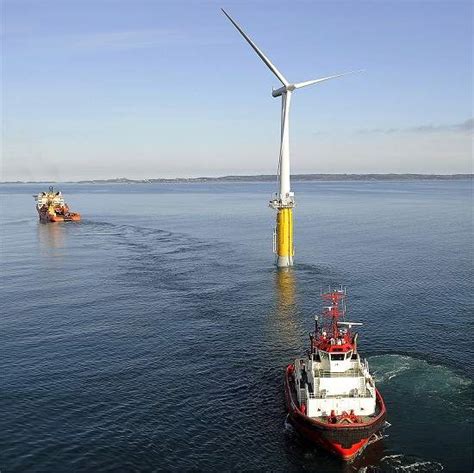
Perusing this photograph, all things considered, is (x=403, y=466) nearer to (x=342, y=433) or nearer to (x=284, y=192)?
(x=342, y=433)

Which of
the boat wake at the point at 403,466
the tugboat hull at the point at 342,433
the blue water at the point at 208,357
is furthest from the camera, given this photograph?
the blue water at the point at 208,357

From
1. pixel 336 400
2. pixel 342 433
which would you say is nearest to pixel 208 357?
pixel 336 400

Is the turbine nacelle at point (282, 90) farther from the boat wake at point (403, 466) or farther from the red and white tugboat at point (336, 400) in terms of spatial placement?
the boat wake at point (403, 466)

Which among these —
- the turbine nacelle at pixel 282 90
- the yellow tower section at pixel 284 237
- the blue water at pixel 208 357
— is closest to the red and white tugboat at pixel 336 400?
the blue water at pixel 208 357

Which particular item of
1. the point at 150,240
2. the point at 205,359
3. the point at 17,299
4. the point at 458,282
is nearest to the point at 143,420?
the point at 205,359

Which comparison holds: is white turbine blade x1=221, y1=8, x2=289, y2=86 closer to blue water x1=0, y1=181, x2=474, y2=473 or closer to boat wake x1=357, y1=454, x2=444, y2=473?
blue water x1=0, y1=181, x2=474, y2=473

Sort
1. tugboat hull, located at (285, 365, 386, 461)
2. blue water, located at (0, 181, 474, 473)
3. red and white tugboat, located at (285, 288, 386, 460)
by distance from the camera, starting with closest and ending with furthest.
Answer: tugboat hull, located at (285, 365, 386, 461) < red and white tugboat, located at (285, 288, 386, 460) < blue water, located at (0, 181, 474, 473)

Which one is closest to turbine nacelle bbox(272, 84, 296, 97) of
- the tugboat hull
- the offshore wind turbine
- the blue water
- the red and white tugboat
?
the offshore wind turbine
